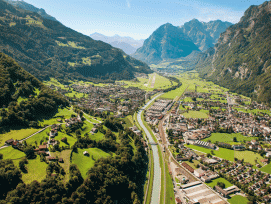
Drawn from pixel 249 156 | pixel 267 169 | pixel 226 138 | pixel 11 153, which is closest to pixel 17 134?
pixel 11 153

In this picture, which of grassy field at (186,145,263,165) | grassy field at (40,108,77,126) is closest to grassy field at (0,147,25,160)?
grassy field at (40,108,77,126)

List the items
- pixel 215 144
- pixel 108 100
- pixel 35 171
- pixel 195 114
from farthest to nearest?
pixel 108 100
pixel 195 114
pixel 215 144
pixel 35 171

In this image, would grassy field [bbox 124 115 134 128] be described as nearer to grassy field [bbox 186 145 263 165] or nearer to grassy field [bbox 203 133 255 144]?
grassy field [bbox 186 145 263 165]

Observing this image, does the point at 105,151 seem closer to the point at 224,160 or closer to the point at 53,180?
the point at 53,180

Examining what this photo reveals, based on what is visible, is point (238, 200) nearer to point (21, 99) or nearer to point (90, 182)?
point (90, 182)

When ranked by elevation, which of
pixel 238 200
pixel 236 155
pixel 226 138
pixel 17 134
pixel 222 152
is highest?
pixel 226 138
